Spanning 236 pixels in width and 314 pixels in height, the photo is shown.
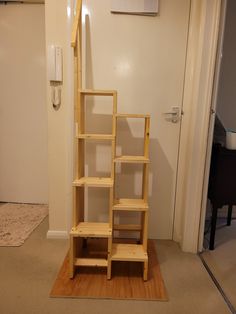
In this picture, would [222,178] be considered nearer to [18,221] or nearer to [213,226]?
[213,226]

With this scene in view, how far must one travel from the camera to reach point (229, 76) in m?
2.43

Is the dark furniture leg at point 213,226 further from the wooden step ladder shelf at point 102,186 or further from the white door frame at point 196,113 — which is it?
the wooden step ladder shelf at point 102,186

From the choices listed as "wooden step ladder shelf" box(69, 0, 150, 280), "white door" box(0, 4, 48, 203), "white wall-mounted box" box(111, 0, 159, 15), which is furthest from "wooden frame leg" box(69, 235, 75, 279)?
"white wall-mounted box" box(111, 0, 159, 15)

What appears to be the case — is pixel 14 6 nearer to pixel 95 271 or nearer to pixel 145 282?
pixel 95 271

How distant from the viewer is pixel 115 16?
177 cm

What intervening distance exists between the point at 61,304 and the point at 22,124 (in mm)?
1929

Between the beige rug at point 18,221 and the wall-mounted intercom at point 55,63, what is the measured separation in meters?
1.31

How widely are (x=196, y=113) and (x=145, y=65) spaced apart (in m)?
0.54

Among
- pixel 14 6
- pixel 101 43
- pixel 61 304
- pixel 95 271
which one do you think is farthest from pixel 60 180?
pixel 14 6

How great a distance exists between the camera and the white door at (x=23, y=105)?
2.47m

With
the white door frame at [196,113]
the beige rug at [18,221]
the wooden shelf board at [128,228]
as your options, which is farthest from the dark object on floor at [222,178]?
the beige rug at [18,221]

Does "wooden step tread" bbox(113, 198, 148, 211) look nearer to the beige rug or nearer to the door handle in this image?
the door handle

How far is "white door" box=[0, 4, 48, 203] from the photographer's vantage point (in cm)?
247

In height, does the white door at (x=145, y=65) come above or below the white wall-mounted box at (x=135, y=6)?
below
